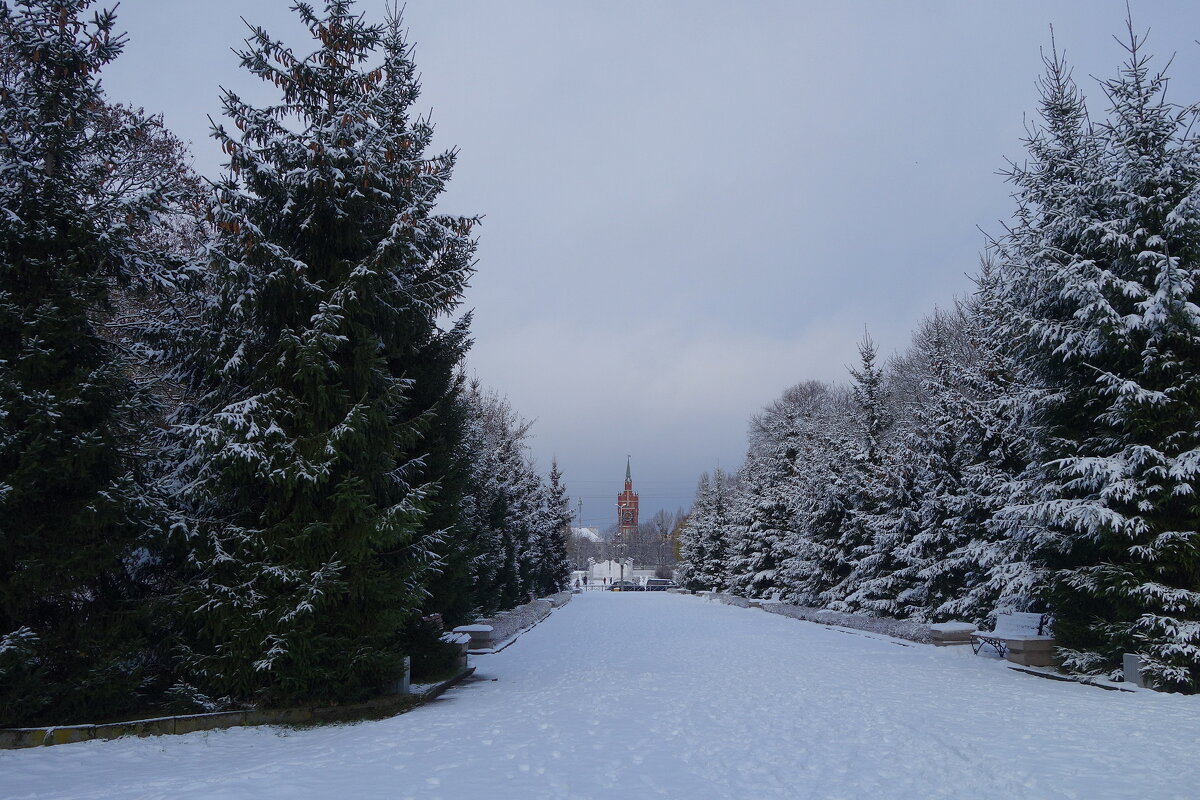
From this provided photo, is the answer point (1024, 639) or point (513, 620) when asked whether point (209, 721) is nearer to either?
point (1024, 639)

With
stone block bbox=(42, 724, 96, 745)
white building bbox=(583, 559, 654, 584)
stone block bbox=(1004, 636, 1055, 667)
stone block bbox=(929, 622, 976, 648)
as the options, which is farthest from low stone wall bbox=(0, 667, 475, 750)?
white building bbox=(583, 559, 654, 584)

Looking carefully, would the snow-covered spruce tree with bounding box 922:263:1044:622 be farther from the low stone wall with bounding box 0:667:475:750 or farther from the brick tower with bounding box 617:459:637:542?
the brick tower with bounding box 617:459:637:542

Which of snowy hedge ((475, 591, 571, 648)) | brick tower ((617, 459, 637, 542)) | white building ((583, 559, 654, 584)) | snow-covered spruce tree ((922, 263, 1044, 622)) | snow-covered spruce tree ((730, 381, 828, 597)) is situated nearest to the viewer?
snow-covered spruce tree ((922, 263, 1044, 622))

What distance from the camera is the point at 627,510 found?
467 feet

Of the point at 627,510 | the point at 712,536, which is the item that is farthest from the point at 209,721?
the point at 627,510

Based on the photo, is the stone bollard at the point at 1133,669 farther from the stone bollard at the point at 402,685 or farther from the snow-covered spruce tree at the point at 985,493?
the stone bollard at the point at 402,685

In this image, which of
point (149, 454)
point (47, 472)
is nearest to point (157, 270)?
point (149, 454)

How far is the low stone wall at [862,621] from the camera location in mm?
18766

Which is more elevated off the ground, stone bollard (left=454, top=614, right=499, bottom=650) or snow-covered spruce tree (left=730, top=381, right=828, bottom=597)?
snow-covered spruce tree (left=730, top=381, right=828, bottom=597)

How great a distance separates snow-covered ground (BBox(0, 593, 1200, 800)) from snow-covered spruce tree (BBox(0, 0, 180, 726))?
96 cm

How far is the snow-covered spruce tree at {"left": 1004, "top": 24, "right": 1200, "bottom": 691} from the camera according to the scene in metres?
10.7

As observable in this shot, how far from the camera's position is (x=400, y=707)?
31.8ft

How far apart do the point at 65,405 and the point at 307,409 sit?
2.44 m

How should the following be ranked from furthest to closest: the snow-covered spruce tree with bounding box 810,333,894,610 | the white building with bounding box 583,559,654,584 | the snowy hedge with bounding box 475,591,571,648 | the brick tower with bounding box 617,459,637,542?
the brick tower with bounding box 617,459,637,542 → the white building with bounding box 583,559,654,584 → the snow-covered spruce tree with bounding box 810,333,894,610 → the snowy hedge with bounding box 475,591,571,648
